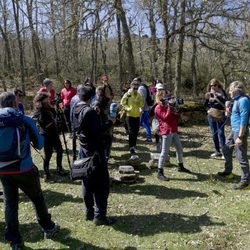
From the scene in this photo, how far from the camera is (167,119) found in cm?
696

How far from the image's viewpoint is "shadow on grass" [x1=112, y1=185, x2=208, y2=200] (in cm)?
621

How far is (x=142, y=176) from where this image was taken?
24.1ft

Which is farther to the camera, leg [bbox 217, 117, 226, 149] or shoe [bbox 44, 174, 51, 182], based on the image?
leg [bbox 217, 117, 226, 149]

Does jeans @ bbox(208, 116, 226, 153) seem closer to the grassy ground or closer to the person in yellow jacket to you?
the grassy ground

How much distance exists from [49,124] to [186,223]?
3563mm

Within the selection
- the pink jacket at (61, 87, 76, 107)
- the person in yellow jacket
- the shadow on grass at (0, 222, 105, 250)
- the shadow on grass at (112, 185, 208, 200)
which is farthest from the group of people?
the pink jacket at (61, 87, 76, 107)

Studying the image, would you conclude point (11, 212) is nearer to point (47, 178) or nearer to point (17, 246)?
point (17, 246)

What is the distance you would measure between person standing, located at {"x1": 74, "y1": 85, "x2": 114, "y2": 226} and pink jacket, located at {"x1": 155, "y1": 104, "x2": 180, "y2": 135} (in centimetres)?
254

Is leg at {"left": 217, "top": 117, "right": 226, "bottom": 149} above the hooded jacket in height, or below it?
below

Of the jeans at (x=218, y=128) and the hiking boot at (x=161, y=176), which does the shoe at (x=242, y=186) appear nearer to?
the hiking boot at (x=161, y=176)

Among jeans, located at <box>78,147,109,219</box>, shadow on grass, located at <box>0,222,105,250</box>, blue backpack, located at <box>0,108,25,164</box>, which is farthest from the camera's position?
jeans, located at <box>78,147,109,219</box>

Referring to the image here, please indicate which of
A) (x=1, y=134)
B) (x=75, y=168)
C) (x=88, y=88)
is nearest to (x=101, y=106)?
(x=88, y=88)

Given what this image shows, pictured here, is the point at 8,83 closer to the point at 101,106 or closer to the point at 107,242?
the point at 101,106

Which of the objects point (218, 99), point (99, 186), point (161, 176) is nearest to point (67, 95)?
point (161, 176)
